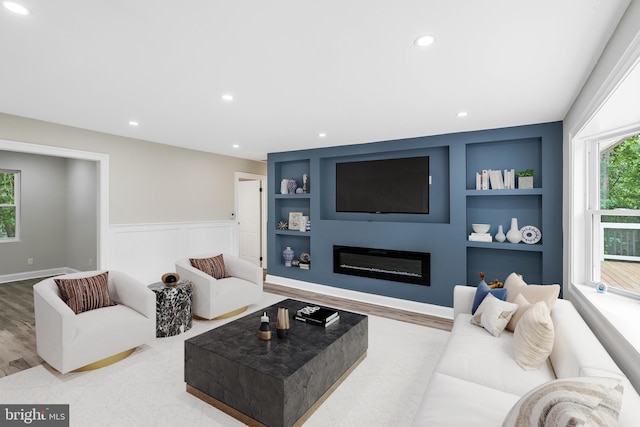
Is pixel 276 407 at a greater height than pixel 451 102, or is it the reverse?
pixel 451 102

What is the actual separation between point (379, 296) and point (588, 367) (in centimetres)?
323

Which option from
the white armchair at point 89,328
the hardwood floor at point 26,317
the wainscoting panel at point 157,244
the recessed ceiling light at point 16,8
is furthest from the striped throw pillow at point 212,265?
the recessed ceiling light at point 16,8

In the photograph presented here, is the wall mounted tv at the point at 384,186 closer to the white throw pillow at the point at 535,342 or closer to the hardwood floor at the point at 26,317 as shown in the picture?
the hardwood floor at the point at 26,317

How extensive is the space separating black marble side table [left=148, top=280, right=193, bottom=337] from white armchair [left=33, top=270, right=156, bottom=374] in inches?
11.7

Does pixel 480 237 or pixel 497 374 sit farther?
pixel 480 237

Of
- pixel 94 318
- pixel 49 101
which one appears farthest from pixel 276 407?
pixel 49 101

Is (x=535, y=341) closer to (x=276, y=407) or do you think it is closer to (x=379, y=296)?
(x=276, y=407)

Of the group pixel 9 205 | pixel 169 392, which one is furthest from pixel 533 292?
pixel 9 205

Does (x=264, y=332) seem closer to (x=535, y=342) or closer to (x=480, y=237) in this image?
(x=535, y=342)

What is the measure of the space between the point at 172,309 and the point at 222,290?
0.60m

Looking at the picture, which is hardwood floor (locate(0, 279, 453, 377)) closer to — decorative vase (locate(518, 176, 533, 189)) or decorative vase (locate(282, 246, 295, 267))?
decorative vase (locate(282, 246, 295, 267))

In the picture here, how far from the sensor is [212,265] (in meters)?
4.14

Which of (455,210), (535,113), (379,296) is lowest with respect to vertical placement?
(379,296)

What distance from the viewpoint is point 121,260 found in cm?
463
